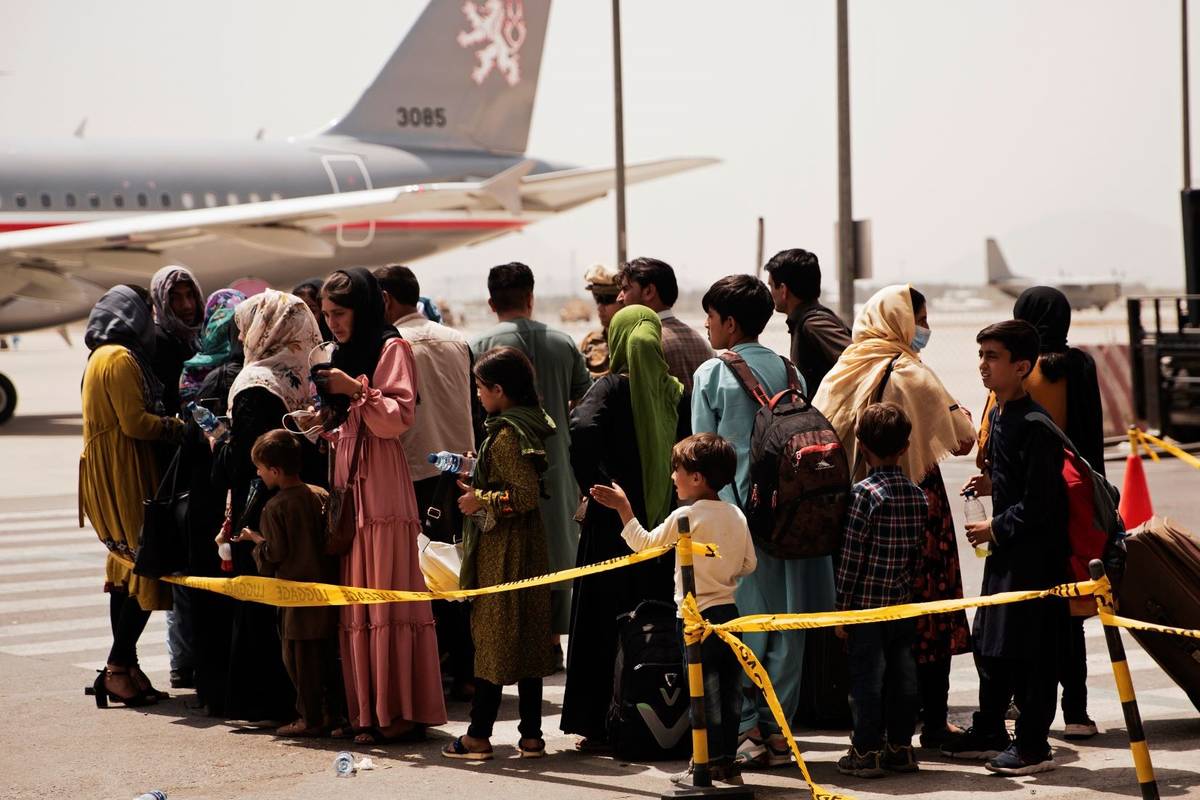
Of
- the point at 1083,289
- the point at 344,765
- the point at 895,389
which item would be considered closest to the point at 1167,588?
the point at 895,389

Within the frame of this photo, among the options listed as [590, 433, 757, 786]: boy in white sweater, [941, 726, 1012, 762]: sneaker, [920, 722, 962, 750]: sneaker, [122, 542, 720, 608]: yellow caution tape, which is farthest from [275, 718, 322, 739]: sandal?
[941, 726, 1012, 762]: sneaker

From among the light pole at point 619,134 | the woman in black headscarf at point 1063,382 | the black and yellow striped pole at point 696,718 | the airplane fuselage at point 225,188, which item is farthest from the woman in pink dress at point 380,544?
the airplane fuselage at point 225,188

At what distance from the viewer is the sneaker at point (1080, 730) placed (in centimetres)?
618

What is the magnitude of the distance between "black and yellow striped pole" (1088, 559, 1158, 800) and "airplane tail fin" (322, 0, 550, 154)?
29226 mm

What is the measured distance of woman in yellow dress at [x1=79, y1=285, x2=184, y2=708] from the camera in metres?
7.14

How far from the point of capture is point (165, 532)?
7012 millimetres

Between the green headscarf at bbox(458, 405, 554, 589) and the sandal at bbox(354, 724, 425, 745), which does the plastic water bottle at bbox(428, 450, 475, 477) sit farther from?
the sandal at bbox(354, 724, 425, 745)

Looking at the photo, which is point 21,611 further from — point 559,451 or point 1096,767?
point 1096,767

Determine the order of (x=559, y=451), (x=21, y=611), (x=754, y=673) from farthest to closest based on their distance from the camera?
A: (x=21, y=611) → (x=559, y=451) → (x=754, y=673)

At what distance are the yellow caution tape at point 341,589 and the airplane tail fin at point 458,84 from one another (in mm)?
26936

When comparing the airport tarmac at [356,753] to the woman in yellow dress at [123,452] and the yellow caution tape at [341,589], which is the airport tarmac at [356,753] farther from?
the yellow caution tape at [341,589]

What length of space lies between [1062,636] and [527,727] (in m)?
2.02

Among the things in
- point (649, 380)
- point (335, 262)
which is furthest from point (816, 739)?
point (335, 262)

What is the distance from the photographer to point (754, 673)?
5.48 meters
